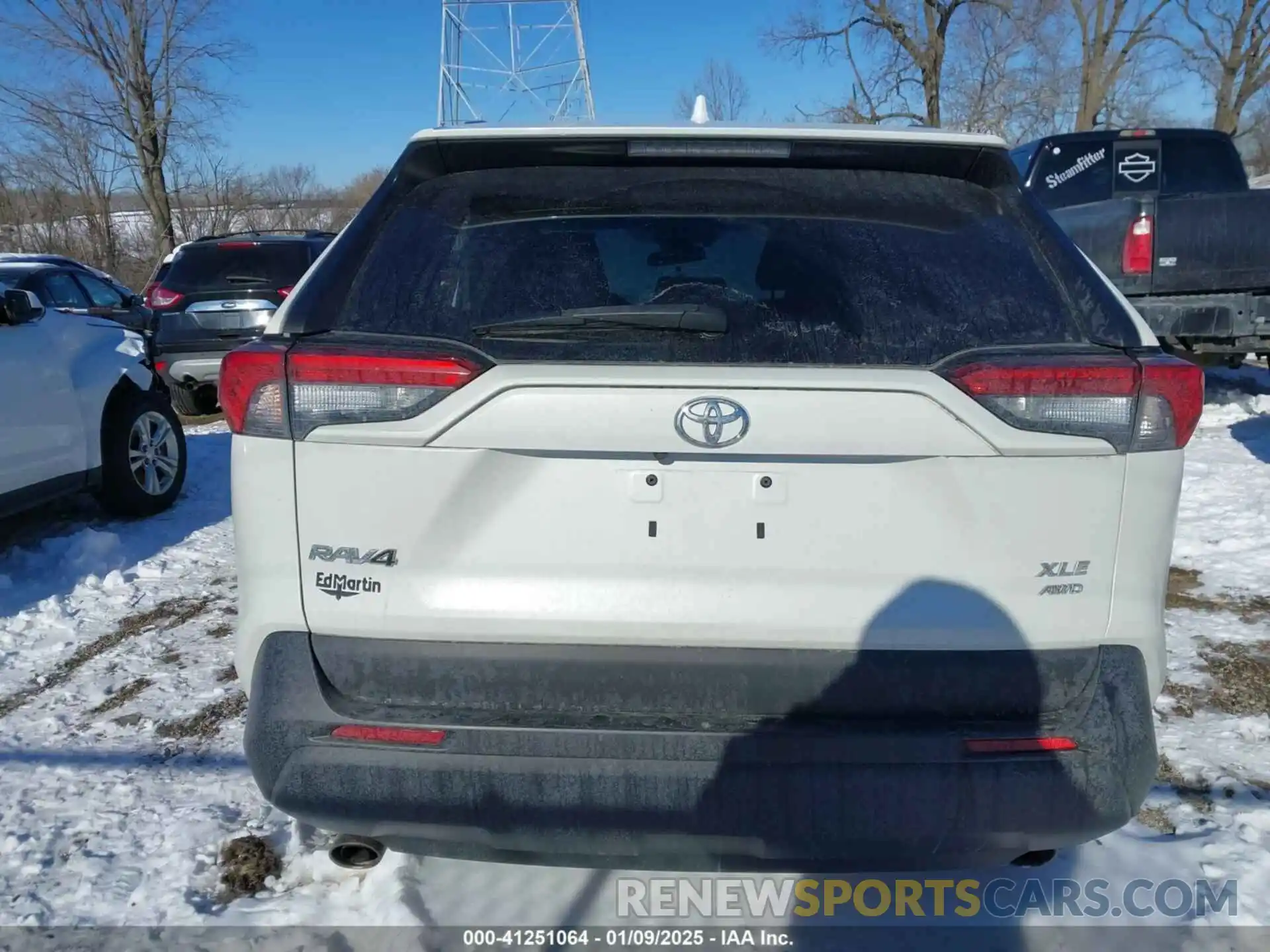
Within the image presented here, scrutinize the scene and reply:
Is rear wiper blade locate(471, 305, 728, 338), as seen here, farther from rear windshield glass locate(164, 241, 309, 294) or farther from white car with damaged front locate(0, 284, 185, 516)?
rear windshield glass locate(164, 241, 309, 294)

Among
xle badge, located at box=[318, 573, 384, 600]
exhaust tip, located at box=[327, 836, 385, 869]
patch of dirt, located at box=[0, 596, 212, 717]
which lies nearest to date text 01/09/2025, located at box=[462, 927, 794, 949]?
exhaust tip, located at box=[327, 836, 385, 869]

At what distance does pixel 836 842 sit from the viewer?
1.86m

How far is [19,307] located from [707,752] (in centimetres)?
476

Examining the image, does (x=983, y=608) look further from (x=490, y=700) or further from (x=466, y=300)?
(x=466, y=300)

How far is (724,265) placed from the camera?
7.45 feet

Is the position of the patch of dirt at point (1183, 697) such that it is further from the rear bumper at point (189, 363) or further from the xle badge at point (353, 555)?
the rear bumper at point (189, 363)

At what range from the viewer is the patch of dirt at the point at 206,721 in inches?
135

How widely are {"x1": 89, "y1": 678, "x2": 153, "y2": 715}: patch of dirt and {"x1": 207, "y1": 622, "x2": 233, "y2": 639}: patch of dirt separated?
459mm

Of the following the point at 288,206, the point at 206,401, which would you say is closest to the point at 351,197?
the point at 288,206

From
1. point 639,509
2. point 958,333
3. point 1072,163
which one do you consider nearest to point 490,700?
point 639,509

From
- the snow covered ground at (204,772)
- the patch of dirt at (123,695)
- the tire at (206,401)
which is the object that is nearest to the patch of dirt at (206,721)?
the snow covered ground at (204,772)

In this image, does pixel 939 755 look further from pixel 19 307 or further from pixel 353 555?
pixel 19 307

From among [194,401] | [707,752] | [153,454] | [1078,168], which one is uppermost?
[1078,168]

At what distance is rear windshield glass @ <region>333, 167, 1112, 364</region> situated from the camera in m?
1.95
